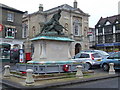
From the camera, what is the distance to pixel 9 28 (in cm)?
3275

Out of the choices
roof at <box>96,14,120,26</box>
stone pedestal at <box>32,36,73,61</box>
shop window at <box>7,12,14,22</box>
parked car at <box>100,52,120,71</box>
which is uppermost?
roof at <box>96,14,120,26</box>

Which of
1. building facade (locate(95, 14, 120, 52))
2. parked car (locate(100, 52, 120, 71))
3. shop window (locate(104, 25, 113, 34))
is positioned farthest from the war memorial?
shop window (locate(104, 25, 113, 34))

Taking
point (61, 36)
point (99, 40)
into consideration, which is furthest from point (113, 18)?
point (61, 36)

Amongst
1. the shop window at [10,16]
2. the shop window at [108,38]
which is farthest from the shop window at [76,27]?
the shop window at [108,38]

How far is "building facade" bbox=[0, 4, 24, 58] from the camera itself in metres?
31.4

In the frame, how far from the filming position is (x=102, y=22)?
56438 millimetres

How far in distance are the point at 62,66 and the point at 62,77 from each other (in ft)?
2.67

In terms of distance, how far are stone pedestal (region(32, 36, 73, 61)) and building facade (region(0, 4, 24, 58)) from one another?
68.1 feet

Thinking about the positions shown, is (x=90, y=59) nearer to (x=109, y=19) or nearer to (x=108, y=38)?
(x=108, y=38)

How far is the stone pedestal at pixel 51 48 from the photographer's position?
450 inches

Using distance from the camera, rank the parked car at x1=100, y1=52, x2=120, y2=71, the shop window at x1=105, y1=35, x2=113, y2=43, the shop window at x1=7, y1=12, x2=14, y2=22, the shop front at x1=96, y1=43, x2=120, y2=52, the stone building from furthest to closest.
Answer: the shop window at x1=105, y1=35, x2=113, y2=43 → the shop front at x1=96, y1=43, x2=120, y2=52 → the stone building → the shop window at x1=7, y1=12, x2=14, y2=22 → the parked car at x1=100, y1=52, x2=120, y2=71

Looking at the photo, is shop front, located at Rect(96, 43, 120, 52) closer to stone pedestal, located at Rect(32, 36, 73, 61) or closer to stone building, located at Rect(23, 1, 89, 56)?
stone building, located at Rect(23, 1, 89, 56)

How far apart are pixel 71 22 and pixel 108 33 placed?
1976cm

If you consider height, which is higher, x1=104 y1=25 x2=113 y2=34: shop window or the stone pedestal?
x1=104 y1=25 x2=113 y2=34: shop window
